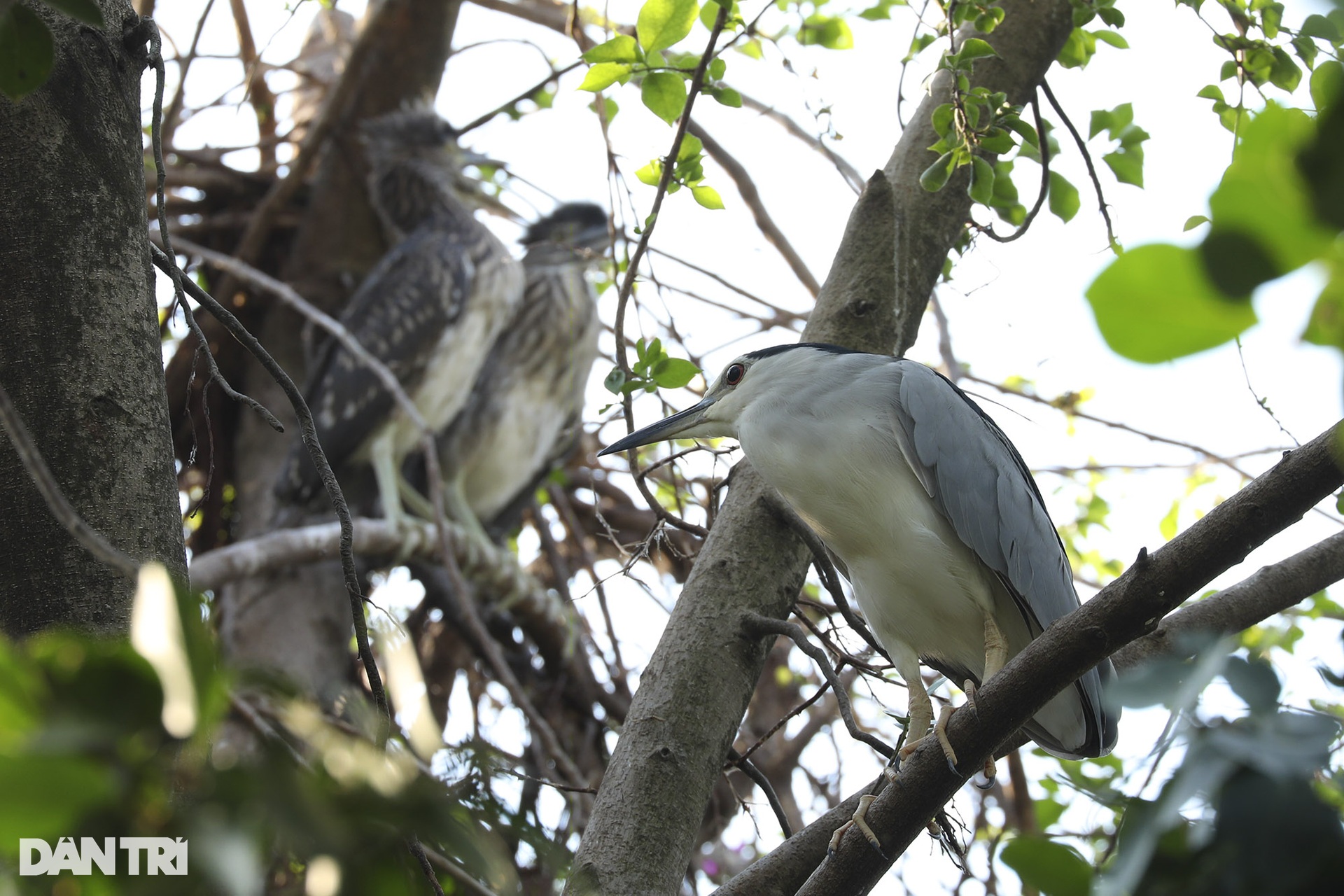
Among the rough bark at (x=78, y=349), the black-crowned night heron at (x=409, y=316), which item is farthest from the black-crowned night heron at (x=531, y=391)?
the rough bark at (x=78, y=349)

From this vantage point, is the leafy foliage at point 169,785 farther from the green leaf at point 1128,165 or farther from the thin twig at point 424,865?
the green leaf at point 1128,165

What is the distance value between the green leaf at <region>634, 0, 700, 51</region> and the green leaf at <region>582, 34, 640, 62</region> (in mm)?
26

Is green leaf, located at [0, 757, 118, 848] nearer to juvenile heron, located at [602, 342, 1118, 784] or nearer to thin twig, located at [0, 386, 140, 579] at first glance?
thin twig, located at [0, 386, 140, 579]

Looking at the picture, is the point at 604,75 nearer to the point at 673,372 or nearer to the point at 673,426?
the point at 673,372

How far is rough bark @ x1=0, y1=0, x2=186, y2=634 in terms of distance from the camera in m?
1.10

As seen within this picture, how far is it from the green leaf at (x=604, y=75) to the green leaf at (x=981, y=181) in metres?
0.61

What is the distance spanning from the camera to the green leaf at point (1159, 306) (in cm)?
44

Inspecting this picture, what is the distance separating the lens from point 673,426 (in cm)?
230

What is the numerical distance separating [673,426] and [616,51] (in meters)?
0.82

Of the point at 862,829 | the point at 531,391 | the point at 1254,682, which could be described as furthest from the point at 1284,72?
the point at 531,391

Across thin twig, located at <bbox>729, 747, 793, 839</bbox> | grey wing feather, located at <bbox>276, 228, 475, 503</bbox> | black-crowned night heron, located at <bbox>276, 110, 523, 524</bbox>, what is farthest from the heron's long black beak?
grey wing feather, located at <bbox>276, 228, 475, 503</bbox>

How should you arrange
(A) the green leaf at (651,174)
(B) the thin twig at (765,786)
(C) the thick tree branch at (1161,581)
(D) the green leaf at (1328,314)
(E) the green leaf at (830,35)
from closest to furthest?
1. (D) the green leaf at (1328,314)
2. (C) the thick tree branch at (1161,581)
3. (B) the thin twig at (765,786)
4. (A) the green leaf at (651,174)
5. (E) the green leaf at (830,35)

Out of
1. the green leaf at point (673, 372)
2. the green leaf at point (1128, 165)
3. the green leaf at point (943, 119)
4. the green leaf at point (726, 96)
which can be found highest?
the green leaf at point (726, 96)

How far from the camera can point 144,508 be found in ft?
3.74
